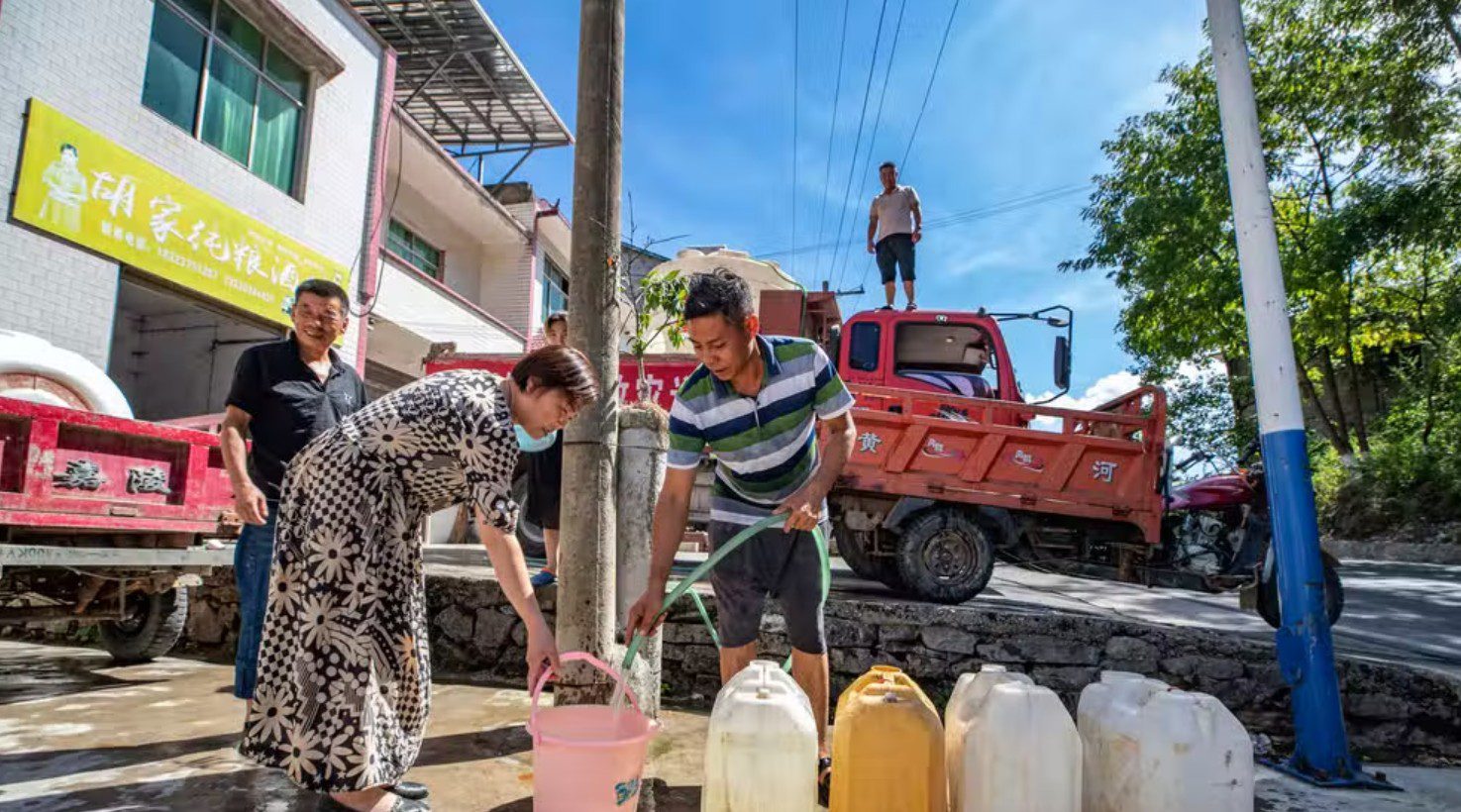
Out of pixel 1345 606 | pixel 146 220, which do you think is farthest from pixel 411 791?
pixel 1345 606

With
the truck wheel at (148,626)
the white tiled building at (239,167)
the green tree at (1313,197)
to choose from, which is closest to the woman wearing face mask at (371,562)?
the truck wheel at (148,626)

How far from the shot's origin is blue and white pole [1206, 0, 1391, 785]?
2.80m

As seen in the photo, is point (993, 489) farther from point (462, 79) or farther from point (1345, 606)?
point (462, 79)

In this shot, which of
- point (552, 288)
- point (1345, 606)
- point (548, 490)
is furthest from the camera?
point (552, 288)

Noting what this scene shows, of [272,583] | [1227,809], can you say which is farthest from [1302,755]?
[272,583]

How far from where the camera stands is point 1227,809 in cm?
175

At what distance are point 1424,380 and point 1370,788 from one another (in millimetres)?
16860

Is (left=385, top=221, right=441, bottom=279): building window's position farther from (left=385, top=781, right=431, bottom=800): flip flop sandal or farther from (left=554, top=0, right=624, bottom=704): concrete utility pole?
(left=385, top=781, right=431, bottom=800): flip flop sandal

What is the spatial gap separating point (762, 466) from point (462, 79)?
1186cm

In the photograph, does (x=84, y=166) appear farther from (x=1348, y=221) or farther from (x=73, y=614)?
(x=1348, y=221)

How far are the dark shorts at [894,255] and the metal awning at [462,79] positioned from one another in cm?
721

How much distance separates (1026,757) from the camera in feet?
5.69

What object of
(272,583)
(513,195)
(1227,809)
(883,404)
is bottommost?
(1227,809)

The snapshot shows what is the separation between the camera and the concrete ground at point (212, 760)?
2.34 meters
